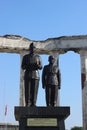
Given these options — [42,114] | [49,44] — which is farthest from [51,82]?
[49,44]

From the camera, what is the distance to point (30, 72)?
12445 mm

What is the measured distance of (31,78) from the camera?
12305 mm

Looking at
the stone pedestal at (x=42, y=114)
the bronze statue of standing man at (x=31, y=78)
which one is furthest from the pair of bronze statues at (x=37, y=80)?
the stone pedestal at (x=42, y=114)

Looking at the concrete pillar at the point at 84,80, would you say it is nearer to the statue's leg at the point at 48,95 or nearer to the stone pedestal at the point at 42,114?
the statue's leg at the point at 48,95

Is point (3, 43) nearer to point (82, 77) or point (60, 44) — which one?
point (60, 44)

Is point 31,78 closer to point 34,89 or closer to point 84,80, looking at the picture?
point 34,89

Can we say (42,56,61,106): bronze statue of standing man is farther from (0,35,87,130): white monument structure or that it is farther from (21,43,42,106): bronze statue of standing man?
(0,35,87,130): white monument structure

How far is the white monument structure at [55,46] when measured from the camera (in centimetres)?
2603

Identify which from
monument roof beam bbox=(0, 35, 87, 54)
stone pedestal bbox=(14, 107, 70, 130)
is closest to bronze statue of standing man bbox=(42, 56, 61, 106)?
stone pedestal bbox=(14, 107, 70, 130)

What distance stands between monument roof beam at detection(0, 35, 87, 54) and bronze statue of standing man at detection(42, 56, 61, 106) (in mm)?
13489

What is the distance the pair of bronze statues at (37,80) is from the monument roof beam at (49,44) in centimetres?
1354

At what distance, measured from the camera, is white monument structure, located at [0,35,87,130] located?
2603cm

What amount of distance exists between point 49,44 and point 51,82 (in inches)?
568

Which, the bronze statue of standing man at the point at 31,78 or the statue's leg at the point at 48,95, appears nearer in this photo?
the bronze statue of standing man at the point at 31,78
